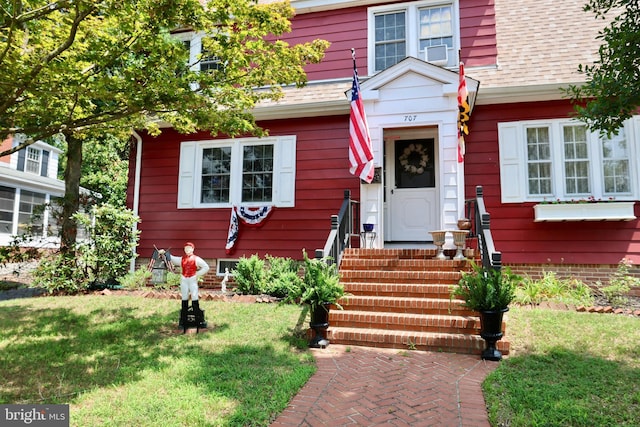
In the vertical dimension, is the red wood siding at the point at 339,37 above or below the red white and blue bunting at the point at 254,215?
above

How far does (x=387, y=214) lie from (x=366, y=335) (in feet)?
11.4

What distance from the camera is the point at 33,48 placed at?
14.9 feet

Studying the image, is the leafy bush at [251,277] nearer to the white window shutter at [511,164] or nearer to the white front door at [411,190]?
the white front door at [411,190]

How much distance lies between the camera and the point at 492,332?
405 cm

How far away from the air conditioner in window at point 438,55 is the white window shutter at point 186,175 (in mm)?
5516

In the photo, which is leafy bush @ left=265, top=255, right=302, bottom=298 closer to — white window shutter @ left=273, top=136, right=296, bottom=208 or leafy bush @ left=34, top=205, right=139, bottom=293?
white window shutter @ left=273, top=136, right=296, bottom=208

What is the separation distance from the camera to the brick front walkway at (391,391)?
282 centimetres

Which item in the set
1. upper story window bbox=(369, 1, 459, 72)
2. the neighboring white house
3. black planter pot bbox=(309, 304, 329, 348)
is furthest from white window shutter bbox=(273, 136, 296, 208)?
the neighboring white house

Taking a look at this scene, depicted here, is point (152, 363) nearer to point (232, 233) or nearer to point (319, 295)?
point (319, 295)

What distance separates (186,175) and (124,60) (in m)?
4.54

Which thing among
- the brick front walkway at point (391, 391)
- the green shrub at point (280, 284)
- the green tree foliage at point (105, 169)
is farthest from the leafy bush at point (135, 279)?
the green tree foliage at point (105, 169)

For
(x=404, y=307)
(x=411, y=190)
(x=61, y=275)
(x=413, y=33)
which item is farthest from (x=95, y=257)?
(x=413, y=33)

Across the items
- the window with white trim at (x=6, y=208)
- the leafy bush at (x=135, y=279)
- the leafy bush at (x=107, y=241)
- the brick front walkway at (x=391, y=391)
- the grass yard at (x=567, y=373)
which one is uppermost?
the window with white trim at (x=6, y=208)

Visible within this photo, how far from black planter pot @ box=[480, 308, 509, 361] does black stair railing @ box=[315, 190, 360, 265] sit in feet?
6.60
